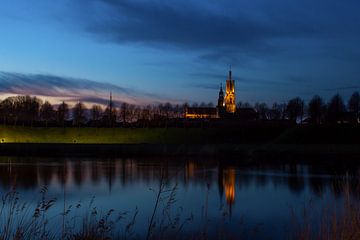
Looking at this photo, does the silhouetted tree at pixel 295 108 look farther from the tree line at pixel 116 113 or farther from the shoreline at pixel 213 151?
the shoreline at pixel 213 151

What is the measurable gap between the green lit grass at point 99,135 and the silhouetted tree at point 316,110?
122 ft

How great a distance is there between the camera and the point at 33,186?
2617 centimetres

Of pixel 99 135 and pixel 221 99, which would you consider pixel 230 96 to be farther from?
pixel 99 135

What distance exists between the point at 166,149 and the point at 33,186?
124 ft

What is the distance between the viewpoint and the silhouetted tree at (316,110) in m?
121

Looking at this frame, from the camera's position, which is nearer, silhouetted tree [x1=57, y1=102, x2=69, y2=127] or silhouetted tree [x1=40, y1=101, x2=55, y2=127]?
silhouetted tree [x1=57, y1=102, x2=69, y2=127]

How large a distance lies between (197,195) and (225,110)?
148219mm

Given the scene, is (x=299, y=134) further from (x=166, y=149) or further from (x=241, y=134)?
(x=166, y=149)

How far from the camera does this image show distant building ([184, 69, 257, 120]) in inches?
6142

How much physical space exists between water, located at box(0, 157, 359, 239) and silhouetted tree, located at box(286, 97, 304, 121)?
92.1 metres

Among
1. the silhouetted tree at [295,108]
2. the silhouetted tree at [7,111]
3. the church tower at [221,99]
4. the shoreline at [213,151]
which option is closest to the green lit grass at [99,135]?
the silhouetted tree at [7,111]

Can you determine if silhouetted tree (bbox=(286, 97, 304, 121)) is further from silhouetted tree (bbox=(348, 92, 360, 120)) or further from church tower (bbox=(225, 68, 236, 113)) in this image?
church tower (bbox=(225, 68, 236, 113))

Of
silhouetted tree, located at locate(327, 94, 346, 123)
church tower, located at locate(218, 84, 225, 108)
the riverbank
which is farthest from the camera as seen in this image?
church tower, located at locate(218, 84, 225, 108)

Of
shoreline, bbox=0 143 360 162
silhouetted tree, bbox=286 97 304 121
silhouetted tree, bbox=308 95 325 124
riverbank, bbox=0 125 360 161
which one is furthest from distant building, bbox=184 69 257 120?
shoreline, bbox=0 143 360 162
